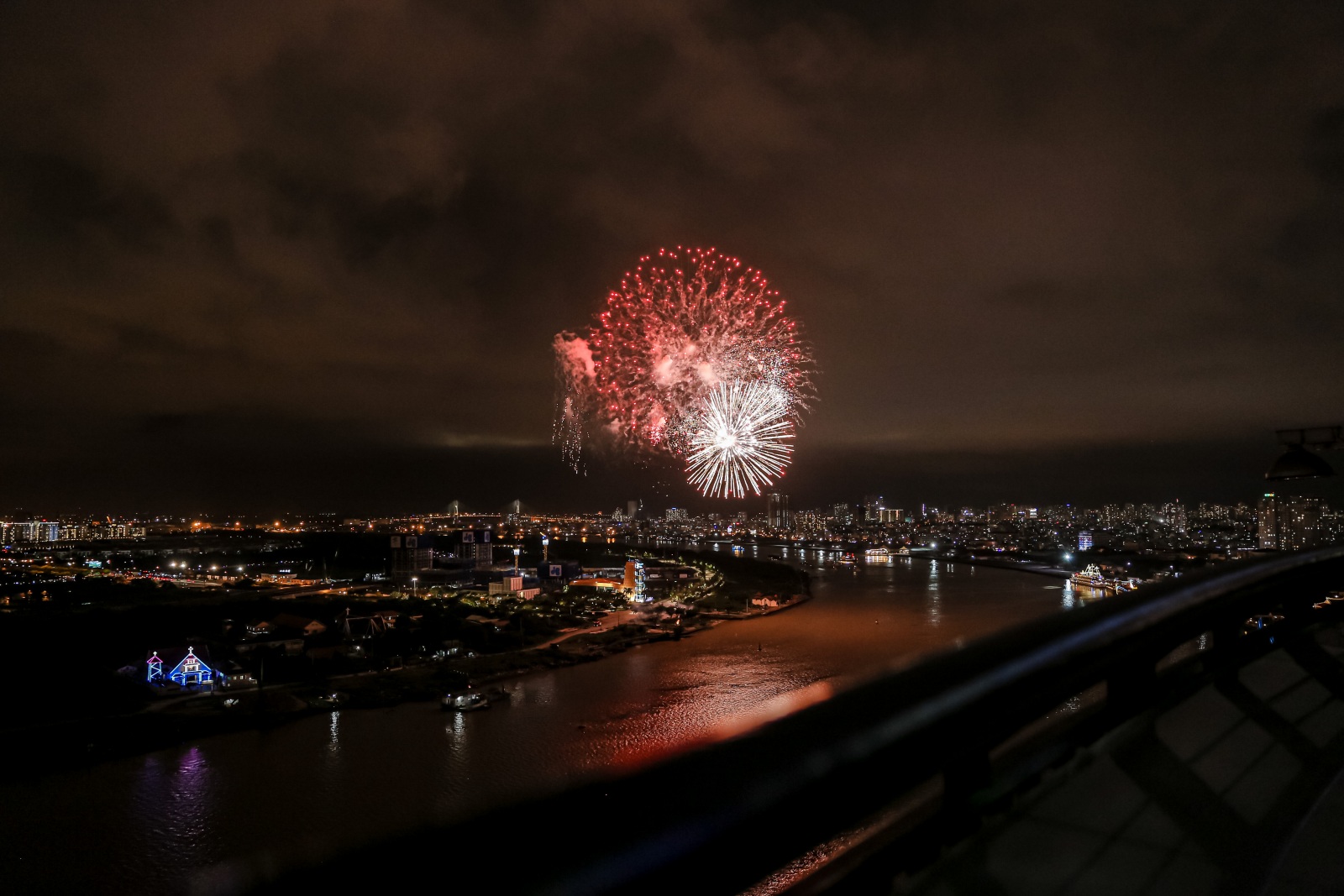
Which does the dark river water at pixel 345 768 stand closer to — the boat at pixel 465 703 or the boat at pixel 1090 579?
the boat at pixel 465 703

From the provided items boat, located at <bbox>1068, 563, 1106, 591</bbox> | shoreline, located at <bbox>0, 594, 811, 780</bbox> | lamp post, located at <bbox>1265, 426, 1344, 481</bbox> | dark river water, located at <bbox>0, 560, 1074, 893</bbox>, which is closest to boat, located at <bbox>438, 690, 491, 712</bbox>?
dark river water, located at <bbox>0, 560, 1074, 893</bbox>

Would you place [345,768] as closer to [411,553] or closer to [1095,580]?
[1095,580]

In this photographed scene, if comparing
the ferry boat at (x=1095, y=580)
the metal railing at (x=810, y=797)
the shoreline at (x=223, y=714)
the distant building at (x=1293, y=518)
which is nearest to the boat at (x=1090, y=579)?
the ferry boat at (x=1095, y=580)

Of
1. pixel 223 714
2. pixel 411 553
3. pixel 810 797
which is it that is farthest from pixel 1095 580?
pixel 810 797

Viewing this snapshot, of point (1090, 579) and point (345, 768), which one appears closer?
point (345, 768)

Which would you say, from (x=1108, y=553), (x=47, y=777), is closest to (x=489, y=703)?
(x=47, y=777)

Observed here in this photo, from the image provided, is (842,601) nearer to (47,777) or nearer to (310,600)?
(310,600)

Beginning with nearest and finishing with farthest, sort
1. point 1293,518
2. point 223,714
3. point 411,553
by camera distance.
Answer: point 223,714 → point 1293,518 → point 411,553
